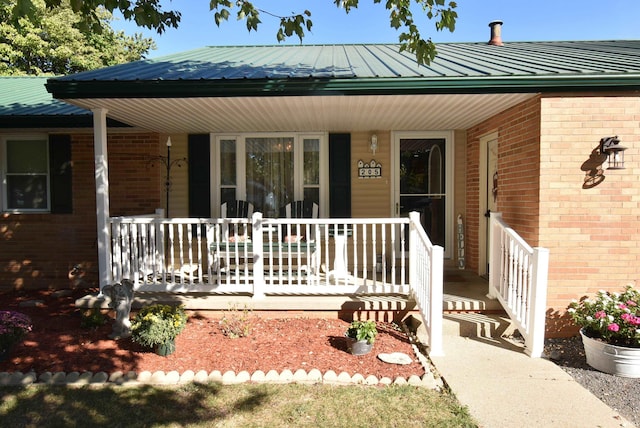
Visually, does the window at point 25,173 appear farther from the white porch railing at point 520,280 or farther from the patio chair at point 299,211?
the white porch railing at point 520,280

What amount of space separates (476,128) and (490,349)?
3.66m

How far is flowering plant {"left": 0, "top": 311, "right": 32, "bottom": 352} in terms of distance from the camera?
3.97 meters

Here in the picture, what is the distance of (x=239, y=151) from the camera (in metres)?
7.19

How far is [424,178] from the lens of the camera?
23.7 ft

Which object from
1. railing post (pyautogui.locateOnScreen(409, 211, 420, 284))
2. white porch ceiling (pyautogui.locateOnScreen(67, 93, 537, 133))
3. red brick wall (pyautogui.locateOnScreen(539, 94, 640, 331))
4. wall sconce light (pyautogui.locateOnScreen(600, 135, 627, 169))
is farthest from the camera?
railing post (pyautogui.locateOnScreen(409, 211, 420, 284))

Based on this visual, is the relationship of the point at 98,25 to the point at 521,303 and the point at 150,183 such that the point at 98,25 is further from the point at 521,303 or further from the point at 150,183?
the point at 521,303

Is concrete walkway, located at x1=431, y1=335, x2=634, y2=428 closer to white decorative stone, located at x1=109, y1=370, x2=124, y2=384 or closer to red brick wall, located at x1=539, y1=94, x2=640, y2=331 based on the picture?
red brick wall, located at x1=539, y1=94, x2=640, y2=331

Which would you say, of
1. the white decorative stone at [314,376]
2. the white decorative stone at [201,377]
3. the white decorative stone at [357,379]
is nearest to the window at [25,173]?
the white decorative stone at [201,377]

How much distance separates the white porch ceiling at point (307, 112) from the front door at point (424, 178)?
0.35 meters

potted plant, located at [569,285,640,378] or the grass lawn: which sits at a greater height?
potted plant, located at [569,285,640,378]

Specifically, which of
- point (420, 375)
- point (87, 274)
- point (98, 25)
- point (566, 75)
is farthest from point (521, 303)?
point (87, 274)

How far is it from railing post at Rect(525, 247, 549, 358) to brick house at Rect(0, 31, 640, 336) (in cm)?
55

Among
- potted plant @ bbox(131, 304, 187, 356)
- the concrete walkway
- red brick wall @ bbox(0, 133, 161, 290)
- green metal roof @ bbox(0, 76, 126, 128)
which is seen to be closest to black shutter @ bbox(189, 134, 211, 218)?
red brick wall @ bbox(0, 133, 161, 290)

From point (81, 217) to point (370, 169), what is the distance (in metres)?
4.95
